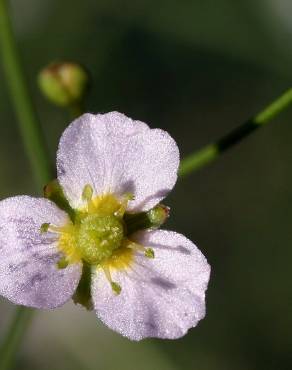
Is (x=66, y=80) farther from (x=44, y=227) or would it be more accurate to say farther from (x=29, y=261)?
(x=29, y=261)

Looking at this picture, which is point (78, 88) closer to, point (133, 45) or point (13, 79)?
point (13, 79)

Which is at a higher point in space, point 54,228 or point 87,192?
point 87,192

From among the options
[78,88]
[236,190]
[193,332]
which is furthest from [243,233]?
[78,88]

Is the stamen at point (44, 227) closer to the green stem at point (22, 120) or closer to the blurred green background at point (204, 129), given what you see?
the green stem at point (22, 120)

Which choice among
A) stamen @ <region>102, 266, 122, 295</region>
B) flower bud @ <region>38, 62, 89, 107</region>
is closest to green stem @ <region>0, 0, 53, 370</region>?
flower bud @ <region>38, 62, 89, 107</region>

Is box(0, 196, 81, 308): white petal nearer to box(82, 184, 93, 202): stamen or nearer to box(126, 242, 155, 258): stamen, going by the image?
box(82, 184, 93, 202): stamen

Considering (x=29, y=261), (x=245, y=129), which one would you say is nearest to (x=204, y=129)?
→ (x=245, y=129)

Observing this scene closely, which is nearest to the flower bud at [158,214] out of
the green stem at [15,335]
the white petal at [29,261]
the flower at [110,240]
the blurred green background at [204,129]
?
the flower at [110,240]
